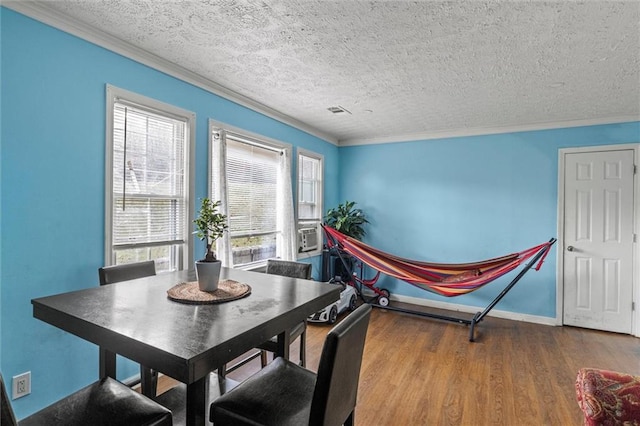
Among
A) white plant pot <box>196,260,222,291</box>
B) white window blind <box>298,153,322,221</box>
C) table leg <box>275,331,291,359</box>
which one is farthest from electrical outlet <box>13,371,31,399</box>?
white window blind <box>298,153,322,221</box>

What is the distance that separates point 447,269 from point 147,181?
3.11 meters

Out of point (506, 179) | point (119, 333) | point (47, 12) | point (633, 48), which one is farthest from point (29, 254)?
point (506, 179)

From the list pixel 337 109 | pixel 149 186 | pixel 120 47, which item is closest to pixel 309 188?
pixel 337 109

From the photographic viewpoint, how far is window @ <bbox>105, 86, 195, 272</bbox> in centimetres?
226

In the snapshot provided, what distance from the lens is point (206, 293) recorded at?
1.58 meters

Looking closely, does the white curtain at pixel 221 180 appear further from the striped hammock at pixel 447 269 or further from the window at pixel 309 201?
the striped hammock at pixel 447 269

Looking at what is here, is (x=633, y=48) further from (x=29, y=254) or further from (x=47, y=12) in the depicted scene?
(x=29, y=254)

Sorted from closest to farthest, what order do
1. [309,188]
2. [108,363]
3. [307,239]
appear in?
[108,363], [307,239], [309,188]

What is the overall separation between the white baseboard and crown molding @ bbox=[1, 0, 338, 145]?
10.7ft

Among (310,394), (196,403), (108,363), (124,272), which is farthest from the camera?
(124,272)

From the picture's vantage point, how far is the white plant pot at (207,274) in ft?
Result: 5.21

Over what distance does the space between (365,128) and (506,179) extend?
195 cm

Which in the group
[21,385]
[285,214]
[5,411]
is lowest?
[21,385]

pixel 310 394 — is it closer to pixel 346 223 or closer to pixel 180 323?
pixel 180 323
